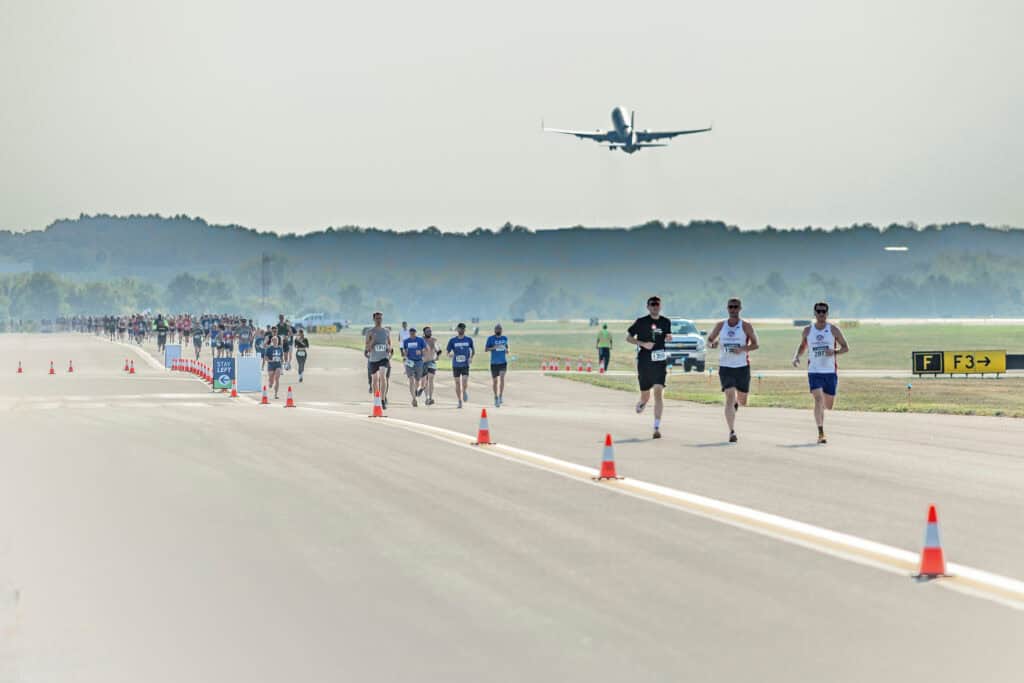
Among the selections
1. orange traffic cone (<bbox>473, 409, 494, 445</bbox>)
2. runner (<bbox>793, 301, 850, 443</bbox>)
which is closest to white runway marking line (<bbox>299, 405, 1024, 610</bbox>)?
orange traffic cone (<bbox>473, 409, 494, 445</bbox>)

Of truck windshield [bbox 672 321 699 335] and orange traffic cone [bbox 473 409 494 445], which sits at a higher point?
truck windshield [bbox 672 321 699 335]

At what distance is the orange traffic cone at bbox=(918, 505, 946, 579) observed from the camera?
955cm

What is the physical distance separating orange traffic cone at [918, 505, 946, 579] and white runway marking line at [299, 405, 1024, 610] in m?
0.09

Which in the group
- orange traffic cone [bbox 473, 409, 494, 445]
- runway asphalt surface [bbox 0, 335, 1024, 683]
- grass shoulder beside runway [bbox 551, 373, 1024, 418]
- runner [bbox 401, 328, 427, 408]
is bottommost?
grass shoulder beside runway [bbox 551, 373, 1024, 418]

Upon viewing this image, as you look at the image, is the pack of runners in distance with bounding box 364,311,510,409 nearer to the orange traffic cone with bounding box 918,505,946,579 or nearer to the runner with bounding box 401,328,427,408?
the runner with bounding box 401,328,427,408

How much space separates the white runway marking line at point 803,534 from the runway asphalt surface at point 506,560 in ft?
0.15

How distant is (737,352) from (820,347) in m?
1.26

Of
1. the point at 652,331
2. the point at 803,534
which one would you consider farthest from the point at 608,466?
the point at 652,331

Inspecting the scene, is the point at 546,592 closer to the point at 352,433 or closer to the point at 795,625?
the point at 795,625

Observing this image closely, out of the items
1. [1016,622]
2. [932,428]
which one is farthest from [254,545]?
[932,428]

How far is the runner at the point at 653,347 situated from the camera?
67.7 feet

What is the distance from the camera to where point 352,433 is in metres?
22.6

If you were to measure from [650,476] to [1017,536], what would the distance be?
16.9ft

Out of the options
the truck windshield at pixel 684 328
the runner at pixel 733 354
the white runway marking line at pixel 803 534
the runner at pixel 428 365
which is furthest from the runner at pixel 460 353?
the truck windshield at pixel 684 328
